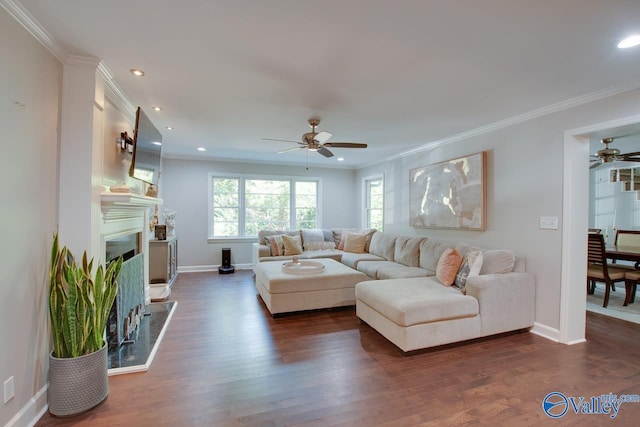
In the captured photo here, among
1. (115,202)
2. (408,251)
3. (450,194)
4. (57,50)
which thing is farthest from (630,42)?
(115,202)

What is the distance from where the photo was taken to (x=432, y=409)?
1.91m

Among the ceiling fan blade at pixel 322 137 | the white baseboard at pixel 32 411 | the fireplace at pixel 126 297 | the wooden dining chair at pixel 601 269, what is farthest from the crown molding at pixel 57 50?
the wooden dining chair at pixel 601 269

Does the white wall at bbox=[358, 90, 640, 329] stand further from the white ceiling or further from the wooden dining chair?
the wooden dining chair

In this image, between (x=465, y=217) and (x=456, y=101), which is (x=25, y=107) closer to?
(x=456, y=101)

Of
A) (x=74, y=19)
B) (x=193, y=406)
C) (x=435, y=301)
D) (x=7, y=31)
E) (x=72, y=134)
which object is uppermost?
(x=74, y=19)

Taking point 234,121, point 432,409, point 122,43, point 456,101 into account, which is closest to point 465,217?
point 456,101

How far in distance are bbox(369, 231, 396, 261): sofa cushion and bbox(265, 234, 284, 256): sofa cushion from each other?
5.77ft

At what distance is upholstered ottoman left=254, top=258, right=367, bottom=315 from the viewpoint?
3527 millimetres

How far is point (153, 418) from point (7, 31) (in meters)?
2.37

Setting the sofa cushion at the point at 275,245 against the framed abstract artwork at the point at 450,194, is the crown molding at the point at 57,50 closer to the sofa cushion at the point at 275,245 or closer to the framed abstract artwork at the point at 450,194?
the sofa cushion at the point at 275,245

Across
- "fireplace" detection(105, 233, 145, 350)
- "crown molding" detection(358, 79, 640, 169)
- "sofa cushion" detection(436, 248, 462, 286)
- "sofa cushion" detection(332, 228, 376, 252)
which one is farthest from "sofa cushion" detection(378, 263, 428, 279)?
"fireplace" detection(105, 233, 145, 350)

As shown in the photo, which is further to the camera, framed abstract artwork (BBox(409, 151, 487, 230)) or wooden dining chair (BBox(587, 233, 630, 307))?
wooden dining chair (BBox(587, 233, 630, 307))

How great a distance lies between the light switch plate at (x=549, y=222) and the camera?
9.81 feet

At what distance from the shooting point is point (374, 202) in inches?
267
